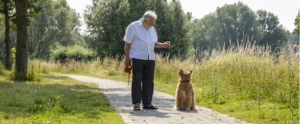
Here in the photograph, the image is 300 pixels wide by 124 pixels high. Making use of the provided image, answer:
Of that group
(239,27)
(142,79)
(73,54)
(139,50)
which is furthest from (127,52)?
(239,27)

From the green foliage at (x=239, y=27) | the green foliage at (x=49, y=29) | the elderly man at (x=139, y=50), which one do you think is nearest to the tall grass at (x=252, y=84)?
the elderly man at (x=139, y=50)

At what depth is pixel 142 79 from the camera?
6.63m

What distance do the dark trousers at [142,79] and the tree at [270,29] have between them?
71.2 m

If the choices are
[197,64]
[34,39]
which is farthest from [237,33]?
[197,64]

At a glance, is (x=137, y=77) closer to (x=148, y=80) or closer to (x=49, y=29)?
(x=148, y=80)

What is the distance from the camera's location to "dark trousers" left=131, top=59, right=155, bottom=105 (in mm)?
6367

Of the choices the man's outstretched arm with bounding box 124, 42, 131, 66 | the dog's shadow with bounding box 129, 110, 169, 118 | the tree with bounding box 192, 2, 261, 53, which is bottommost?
the dog's shadow with bounding box 129, 110, 169, 118

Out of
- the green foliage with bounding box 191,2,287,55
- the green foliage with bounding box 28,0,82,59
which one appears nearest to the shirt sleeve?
the green foliage with bounding box 28,0,82,59

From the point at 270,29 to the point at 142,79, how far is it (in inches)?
3048

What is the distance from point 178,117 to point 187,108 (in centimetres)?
87

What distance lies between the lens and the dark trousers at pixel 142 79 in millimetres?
6367

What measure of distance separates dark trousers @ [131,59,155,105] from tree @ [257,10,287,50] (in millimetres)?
71207

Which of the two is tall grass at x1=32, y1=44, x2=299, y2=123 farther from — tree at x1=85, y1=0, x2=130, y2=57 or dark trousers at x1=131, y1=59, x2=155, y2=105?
tree at x1=85, y1=0, x2=130, y2=57

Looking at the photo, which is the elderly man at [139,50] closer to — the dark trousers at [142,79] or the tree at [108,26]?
the dark trousers at [142,79]
